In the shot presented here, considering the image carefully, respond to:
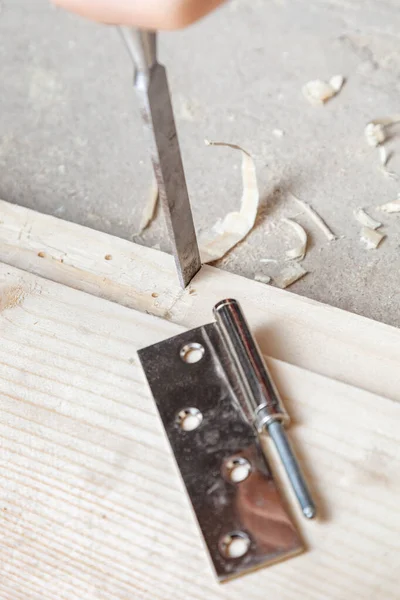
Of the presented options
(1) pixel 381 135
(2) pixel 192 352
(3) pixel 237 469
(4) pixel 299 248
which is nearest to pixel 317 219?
(4) pixel 299 248

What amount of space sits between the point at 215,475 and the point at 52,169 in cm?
66

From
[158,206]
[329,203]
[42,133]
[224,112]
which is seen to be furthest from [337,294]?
[42,133]

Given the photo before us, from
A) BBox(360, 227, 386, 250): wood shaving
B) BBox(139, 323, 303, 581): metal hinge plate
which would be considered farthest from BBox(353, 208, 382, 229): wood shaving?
BBox(139, 323, 303, 581): metal hinge plate

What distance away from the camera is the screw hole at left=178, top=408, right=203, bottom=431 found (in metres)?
0.71

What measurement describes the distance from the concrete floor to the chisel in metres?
0.16

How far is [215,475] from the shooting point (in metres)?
0.67

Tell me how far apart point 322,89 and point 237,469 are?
73 cm

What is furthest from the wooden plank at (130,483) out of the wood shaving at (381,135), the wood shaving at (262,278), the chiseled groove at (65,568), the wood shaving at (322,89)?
the wood shaving at (322,89)

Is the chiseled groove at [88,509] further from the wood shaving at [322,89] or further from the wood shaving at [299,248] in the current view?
the wood shaving at [322,89]

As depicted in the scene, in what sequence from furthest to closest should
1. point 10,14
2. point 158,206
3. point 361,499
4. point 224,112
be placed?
point 10,14
point 224,112
point 158,206
point 361,499

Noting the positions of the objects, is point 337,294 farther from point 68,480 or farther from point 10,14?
point 10,14

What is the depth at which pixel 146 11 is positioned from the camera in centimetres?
52

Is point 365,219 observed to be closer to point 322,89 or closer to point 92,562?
point 322,89

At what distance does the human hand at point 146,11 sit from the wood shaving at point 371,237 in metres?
0.51
